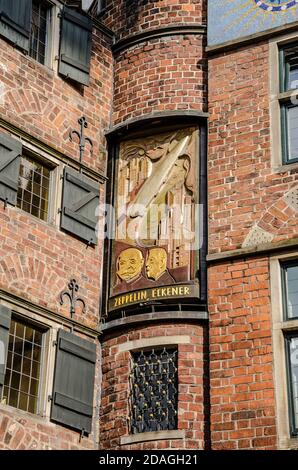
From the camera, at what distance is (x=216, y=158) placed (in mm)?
15016

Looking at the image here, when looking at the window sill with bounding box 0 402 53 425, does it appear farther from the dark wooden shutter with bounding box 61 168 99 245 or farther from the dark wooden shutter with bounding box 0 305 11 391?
the dark wooden shutter with bounding box 61 168 99 245

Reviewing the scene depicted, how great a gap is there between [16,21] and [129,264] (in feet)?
11.9

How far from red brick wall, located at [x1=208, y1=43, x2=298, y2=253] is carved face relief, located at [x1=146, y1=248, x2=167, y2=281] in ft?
2.31

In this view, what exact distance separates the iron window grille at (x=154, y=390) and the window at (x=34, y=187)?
2.29 m

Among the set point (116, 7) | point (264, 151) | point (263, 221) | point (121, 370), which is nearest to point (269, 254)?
point (263, 221)

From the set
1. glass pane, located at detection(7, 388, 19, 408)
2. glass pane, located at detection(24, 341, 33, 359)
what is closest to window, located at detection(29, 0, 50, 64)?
glass pane, located at detection(24, 341, 33, 359)

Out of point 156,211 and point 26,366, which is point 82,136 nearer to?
point 156,211

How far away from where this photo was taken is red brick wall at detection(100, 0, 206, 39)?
1625 centimetres

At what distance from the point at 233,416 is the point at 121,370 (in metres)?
1.79

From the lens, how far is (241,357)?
13.5 m

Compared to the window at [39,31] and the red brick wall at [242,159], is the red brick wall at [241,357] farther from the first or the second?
the window at [39,31]

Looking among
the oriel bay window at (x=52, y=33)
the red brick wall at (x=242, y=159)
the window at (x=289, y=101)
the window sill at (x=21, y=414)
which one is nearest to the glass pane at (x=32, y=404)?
the window sill at (x=21, y=414)
